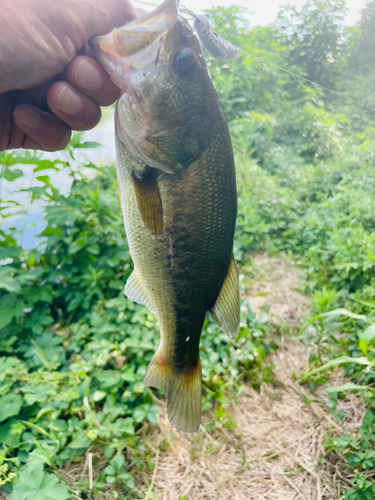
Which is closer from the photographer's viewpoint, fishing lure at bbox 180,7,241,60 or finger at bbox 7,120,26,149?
fishing lure at bbox 180,7,241,60

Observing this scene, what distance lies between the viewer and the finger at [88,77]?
3.63 feet

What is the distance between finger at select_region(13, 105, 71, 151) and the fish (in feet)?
1.24

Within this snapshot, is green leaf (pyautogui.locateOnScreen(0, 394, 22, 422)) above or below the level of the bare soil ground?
above

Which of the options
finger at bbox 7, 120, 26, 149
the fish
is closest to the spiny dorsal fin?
the fish

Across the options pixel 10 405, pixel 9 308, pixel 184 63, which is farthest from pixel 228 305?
pixel 9 308

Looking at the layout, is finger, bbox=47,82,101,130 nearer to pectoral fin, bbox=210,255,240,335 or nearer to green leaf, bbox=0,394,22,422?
pectoral fin, bbox=210,255,240,335

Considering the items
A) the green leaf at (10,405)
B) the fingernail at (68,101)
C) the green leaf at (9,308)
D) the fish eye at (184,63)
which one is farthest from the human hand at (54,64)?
the green leaf at (10,405)

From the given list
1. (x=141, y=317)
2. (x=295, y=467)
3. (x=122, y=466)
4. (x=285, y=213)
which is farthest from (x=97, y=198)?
(x=285, y=213)

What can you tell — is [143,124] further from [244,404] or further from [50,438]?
[244,404]

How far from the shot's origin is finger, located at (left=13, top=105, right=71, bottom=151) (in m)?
1.25

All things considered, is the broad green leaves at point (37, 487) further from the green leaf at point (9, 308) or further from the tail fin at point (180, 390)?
the green leaf at point (9, 308)

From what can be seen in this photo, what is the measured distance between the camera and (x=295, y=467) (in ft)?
5.88

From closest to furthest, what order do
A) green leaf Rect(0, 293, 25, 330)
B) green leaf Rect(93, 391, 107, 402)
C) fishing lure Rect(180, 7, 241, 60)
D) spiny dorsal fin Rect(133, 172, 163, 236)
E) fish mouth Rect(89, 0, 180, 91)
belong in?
fish mouth Rect(89, 0, 180, 91) → spiny dorsal fin Rect(133, 172, 163, 236) → fishing lure Rect(180, 7, 241, 60) → green leaf Rect(93, 391, 107, 402) → green leaf Rect(0, 293, 25, 330)

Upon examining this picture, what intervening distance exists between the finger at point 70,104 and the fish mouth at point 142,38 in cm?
28
